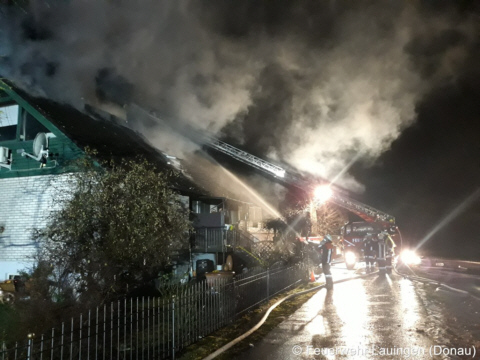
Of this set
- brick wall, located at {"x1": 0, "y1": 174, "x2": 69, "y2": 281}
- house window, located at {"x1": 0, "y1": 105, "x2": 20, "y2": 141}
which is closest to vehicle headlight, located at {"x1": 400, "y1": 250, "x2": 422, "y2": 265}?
brick wall, located at {"x1": 0, "y1": 174, "x2": 69, "y2": 281}

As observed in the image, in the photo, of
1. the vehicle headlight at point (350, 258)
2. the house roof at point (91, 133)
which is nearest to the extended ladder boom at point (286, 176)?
the vehicle headlight at point (350, 258)

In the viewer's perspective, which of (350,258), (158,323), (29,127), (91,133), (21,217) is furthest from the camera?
(350,258)

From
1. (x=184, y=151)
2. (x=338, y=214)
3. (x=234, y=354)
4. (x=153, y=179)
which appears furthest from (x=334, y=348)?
(x=338, y=214)

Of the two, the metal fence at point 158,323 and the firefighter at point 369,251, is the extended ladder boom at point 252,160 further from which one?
the metal fence at point 158,323

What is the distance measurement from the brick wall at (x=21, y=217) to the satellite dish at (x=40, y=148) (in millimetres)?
609

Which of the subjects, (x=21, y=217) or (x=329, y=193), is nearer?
(x=21, y=217)

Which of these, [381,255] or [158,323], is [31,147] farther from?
[381,255]

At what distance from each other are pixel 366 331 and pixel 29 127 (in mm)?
11406

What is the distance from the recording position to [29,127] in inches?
482

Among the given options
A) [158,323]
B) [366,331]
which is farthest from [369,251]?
[158,323]

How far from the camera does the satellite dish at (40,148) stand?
1073cm

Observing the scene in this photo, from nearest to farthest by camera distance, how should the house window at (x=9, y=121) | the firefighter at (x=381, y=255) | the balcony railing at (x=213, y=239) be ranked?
the house window at (x=9, y=121) → the balcony railing at (x=213, y=239) → the firefighter at (x=381, y=255)

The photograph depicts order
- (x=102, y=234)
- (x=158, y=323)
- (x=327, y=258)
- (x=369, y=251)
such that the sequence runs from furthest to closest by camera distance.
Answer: (x=369, y=251)
(x=327, y=258)
(x=102, y=234)
(x=158, y=323)

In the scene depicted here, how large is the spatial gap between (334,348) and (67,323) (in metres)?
4.44
